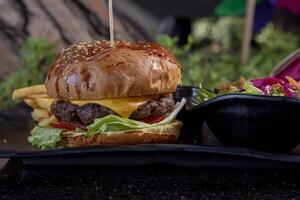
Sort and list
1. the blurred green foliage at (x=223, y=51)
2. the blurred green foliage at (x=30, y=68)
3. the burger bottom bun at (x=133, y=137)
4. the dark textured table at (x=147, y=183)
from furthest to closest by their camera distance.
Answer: the blurred green foliage at (x=223, y=51) → the blurred green foliage at (x=30, y=68) → the burger bottom bun at (x=133, y=137) → the dark textured table at (x=147, y=183)

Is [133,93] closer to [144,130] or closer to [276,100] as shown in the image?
[144,130]

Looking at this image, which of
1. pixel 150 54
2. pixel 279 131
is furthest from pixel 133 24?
pixel 279 131

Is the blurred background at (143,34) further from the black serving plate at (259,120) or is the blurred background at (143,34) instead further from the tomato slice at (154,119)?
the black serving plate at (259,120)

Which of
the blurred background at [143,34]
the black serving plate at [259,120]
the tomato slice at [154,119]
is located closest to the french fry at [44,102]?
the tomato slice at [154,119]

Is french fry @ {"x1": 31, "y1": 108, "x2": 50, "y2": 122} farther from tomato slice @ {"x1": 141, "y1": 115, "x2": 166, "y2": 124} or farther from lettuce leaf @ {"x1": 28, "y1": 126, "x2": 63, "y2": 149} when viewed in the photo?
tomato slice @ {"x1": 141, "y1": 115, "x2": 166, "y2": 124}

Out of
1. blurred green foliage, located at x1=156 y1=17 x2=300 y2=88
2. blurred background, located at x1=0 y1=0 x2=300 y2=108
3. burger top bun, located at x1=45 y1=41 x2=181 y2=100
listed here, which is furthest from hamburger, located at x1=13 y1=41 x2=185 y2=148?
blurred green foliage, located at x1=156 y1=17 x2=300 y2=88

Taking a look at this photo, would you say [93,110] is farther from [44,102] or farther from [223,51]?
[223,51]

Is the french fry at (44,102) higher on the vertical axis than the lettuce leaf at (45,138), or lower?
higher

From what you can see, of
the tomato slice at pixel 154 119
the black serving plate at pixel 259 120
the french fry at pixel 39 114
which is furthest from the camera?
the french fry at pixel 39 114
